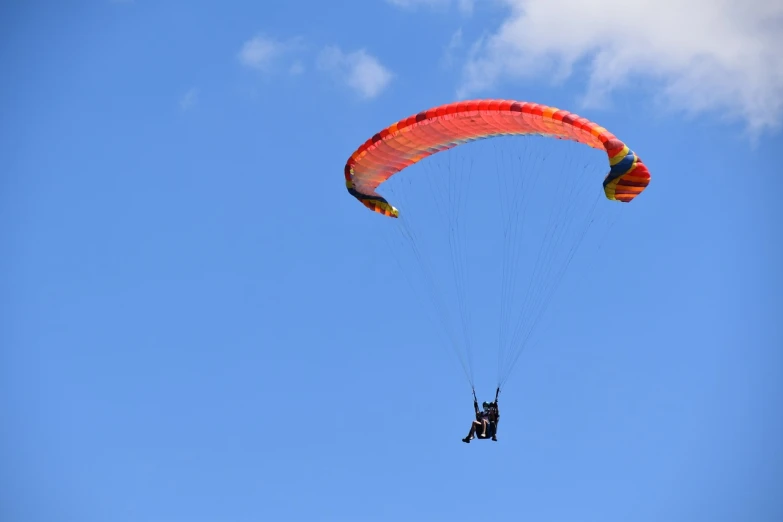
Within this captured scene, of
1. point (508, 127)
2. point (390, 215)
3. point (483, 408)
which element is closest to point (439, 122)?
point (508, 127)

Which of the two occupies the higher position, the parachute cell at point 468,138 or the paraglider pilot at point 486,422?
the parachute cell at point 468,138

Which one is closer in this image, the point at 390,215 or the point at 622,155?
the point at 622,155

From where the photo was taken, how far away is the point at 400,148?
34.4 metres

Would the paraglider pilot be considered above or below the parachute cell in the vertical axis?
below

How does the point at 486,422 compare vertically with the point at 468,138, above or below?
below

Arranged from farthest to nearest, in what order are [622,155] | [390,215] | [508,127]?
[390,215]
[508,127]
[622,155]

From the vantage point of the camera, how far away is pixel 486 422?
106ft

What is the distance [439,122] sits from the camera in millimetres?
Result: 33156

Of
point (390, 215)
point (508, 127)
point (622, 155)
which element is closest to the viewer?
point (622, 155)

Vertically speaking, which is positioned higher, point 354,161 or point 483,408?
point 354,161

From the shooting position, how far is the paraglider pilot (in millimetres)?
32156

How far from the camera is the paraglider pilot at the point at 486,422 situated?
1266 inches

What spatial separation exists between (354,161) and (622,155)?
6625 millimetres

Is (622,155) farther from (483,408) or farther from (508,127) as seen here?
(483,408)
